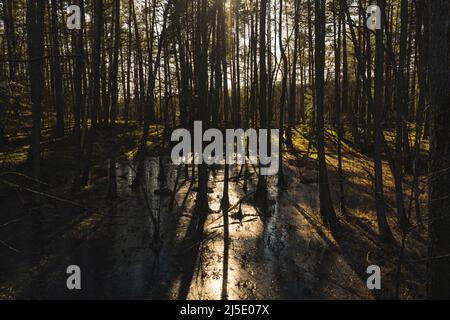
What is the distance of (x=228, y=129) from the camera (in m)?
28.2

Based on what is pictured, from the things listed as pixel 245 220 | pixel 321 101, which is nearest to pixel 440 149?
pixel 321 101

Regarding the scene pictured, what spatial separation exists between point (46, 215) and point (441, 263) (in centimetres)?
1163

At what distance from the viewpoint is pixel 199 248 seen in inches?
397

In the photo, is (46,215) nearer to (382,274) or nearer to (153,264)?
(153,264)

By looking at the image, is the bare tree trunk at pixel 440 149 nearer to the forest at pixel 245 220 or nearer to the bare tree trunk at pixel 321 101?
the forest at pixel 245 220

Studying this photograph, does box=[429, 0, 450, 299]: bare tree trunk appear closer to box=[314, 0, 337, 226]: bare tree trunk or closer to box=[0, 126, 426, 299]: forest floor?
box=[0, 126, 426, 299]: forest floor

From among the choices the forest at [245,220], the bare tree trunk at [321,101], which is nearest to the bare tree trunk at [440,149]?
the forest at [245,220]

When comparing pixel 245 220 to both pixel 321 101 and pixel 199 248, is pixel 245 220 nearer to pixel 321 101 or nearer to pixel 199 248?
pixel 199 248

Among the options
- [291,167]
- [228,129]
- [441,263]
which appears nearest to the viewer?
[441,263]

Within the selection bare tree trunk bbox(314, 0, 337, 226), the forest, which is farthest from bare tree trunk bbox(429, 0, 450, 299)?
bare tree trunk bbox(314, 0, 337, 226)

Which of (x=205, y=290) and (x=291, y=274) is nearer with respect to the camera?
(x=205, y=290)

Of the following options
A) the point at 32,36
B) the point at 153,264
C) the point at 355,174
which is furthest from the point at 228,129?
the point at 153,264

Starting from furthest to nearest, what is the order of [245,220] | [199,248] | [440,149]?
[245,220], [199,248], [440,149]

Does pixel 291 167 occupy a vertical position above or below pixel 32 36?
below
